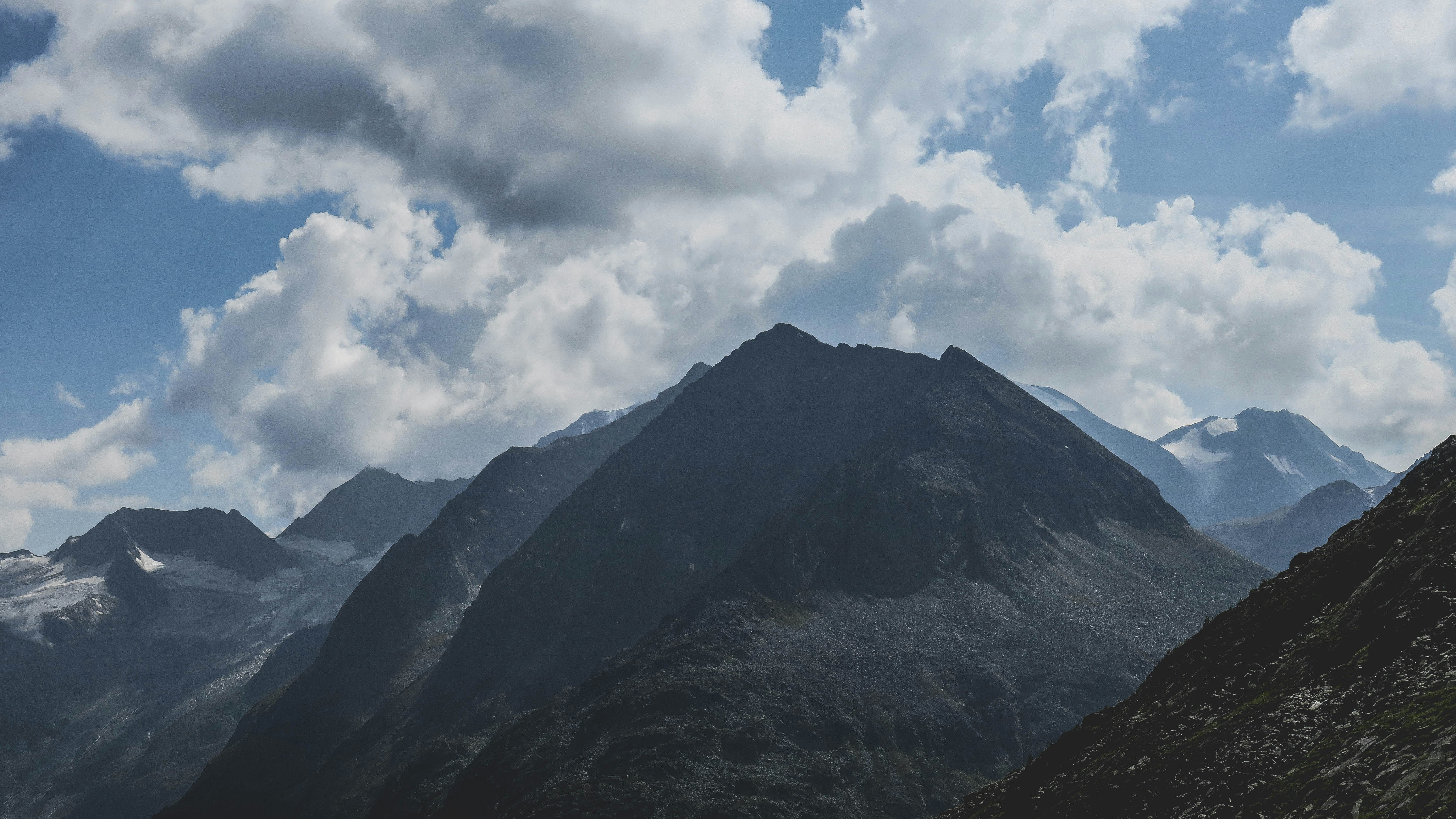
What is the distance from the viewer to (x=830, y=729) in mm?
188375

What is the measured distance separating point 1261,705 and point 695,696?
164104mm

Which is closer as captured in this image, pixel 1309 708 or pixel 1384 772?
pixel 1384 772

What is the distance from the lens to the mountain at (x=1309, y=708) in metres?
29.9

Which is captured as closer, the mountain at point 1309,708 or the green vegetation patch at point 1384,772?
the green vegetation patch at point 1384,772

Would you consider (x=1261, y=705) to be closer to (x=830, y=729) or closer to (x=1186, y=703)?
(x=1186, y=703)

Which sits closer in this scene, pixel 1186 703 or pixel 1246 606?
pixel 1186 703

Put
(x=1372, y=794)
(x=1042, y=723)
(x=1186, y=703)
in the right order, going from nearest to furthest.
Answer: (x=1372, y=794) → (x=1186, y=703) → (x=1042, y=723)

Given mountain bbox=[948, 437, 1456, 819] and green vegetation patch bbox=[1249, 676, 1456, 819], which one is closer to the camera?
green vegetation patch bbox=[1249, 676, 1456, 819]

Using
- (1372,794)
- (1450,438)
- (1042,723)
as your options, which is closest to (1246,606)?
(1450,438)

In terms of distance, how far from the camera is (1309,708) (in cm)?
3791

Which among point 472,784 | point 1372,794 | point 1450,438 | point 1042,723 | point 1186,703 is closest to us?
point 1372,794

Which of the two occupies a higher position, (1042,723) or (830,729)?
(830,729)

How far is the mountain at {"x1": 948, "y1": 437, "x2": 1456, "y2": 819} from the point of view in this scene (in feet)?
98.0

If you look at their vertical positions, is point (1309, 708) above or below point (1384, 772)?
below
